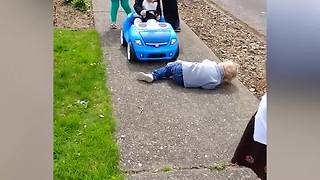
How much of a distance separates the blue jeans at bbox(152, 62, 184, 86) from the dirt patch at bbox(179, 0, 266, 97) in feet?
2.09

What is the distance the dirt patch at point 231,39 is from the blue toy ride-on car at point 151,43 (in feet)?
2.06

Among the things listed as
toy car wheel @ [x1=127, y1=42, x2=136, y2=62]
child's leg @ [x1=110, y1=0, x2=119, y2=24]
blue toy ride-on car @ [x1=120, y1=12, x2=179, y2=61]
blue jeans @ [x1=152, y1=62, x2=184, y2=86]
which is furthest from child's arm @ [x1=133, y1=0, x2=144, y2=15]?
blue jeans @ [x1=152, y1=62, x2=184, y2=86]

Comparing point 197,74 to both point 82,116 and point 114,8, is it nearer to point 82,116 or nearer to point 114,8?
point 82,116

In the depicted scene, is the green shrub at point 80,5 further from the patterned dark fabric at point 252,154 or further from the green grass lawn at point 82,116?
the patterned dark fabric at point 252,154

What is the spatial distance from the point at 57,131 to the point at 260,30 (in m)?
3.92

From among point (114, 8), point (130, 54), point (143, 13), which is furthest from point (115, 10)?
point (130, 54)

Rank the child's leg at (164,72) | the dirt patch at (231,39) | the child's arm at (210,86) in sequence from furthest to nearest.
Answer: the dirt patch at (231,39) → the child's leg at (164,72) → the child's arm at (210,86)

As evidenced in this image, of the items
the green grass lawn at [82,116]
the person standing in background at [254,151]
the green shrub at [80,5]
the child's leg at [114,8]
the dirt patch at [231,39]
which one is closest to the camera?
the person standing in background at [254,151]

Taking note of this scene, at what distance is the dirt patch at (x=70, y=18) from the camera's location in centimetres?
671

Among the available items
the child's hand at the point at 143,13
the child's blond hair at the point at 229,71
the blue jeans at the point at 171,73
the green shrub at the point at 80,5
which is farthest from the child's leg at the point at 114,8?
the child's blond hair at the point at 229,71

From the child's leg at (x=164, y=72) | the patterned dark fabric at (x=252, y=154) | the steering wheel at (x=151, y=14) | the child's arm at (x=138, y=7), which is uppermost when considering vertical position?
the patterned dark fabric at (x=252, y=154)

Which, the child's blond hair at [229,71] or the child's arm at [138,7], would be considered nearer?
the child's blond hair at [229,71]

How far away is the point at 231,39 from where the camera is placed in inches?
249
